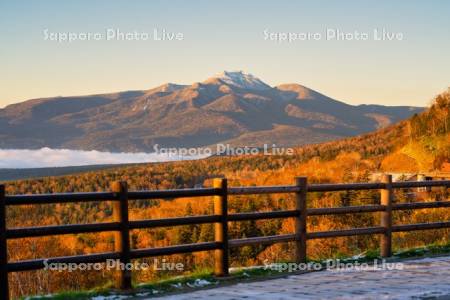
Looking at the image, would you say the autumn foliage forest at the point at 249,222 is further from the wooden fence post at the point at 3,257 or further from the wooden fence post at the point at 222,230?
the wooden fence post at the point at 3,257

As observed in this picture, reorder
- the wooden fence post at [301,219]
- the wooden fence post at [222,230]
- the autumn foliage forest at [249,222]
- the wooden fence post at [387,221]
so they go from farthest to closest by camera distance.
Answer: the autumn foliage forest at [249,222]
the wooden fence post at [387,221]
the wooden fence post at [301,219]
the wooden fence post at [222,230]

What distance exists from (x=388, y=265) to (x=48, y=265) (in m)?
5.76

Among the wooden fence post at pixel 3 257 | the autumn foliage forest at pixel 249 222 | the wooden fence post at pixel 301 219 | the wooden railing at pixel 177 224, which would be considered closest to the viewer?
the wooden fence post at pixel 3 257

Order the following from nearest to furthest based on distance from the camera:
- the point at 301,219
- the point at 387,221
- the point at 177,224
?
the point at 177,224 < the point at 301,219 < the point at 387,221

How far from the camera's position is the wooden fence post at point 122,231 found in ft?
34.2

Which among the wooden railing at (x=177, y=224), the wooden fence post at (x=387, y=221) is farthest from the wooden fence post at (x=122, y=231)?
the wooden fence post at (x=387, y=221)

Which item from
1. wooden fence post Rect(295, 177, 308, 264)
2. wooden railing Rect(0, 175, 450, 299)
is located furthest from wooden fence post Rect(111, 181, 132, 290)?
wooden fence post Rect(295, 177, 308, 264)

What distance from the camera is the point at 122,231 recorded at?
1047 cm

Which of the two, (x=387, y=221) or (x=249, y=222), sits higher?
(x=387, y=221)

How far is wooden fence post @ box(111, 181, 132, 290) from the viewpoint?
10.4 metres

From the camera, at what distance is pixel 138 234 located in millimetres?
51531

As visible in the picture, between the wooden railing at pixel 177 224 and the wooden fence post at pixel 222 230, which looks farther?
the wooden fence post at pixel 222 230

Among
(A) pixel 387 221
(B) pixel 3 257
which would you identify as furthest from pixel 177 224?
(A) pixel 387 221

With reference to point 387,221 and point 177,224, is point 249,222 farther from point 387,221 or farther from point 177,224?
point 177,224
